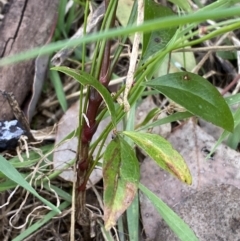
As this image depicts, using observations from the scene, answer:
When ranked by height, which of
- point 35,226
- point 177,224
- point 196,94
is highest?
point 196,94

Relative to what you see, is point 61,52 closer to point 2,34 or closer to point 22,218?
point 2,34

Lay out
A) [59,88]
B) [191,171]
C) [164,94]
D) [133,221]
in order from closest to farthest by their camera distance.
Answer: [164,94]
[133,221]
[191,171]
[59,88]

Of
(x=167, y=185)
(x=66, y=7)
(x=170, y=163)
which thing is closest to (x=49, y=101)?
(x=66, y=7)

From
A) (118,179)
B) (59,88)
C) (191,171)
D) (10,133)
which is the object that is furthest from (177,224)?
(59,88)

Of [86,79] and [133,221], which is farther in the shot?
[133,221]

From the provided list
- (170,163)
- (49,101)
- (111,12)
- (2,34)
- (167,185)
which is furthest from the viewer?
(49,101)

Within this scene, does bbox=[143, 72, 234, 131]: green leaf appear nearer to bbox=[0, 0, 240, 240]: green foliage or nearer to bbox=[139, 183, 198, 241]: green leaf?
bbox=[0, 0, 240, 240]: green foliage

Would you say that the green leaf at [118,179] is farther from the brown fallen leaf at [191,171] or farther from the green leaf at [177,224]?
the brown fallen leaf at [191,171]

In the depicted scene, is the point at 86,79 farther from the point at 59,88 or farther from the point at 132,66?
the point at 59,88
